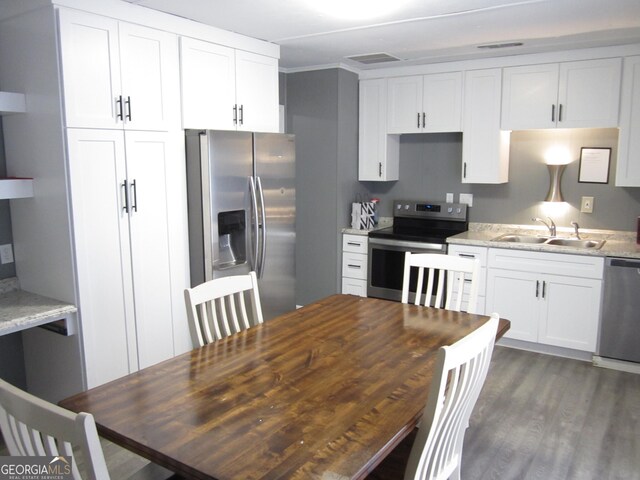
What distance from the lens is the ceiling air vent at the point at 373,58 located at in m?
4.20

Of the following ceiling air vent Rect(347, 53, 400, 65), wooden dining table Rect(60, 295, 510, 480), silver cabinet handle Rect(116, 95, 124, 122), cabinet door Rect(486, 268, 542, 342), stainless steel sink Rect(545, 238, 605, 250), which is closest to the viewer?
wooden dining table Rect(60, 295, 510, 480)

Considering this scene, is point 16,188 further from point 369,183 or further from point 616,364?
point 616,364

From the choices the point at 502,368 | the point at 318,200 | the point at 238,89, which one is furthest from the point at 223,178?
the point at 502,368

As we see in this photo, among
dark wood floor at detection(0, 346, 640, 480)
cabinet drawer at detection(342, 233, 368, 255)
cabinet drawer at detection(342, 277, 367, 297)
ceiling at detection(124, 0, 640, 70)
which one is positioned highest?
ceiling at detection(124, 0, 640, 70)

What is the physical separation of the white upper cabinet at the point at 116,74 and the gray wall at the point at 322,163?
1777mm

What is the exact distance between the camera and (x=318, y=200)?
4836mm

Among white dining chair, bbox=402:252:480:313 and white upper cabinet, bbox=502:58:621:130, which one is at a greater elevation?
white upper cabinet, bbox=502:58:621:130

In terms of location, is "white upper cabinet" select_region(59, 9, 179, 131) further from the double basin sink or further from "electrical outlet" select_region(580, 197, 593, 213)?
"electrical outlet" select_region(580, 197, 593, 213)

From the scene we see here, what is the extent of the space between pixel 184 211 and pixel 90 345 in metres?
0.97

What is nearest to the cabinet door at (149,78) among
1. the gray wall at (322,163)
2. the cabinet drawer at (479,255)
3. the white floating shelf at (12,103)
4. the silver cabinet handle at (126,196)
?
the silver cabinet handle at (126,196)

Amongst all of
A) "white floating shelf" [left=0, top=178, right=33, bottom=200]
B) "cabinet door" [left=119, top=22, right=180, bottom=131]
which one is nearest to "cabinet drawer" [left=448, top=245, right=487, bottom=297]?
"cabinet door" [left=119, top=22, right=180, bottom=131]

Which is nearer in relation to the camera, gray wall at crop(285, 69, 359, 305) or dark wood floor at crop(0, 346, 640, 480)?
dark wood floor at crop(0, 346, 640, 480)

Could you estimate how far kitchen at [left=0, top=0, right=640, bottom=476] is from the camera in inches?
168

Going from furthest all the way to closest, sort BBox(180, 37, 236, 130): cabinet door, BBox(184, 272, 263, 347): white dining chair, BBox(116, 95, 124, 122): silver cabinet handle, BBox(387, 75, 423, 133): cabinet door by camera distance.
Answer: BBox(387, 75, 423, 133): cabinet door < BBox(180, 37, 236, 130): cabinet door < BBox(116, 95, 124, 122): silver cabinet handle < BBox(184, 272, 263, 347): white dining chair
